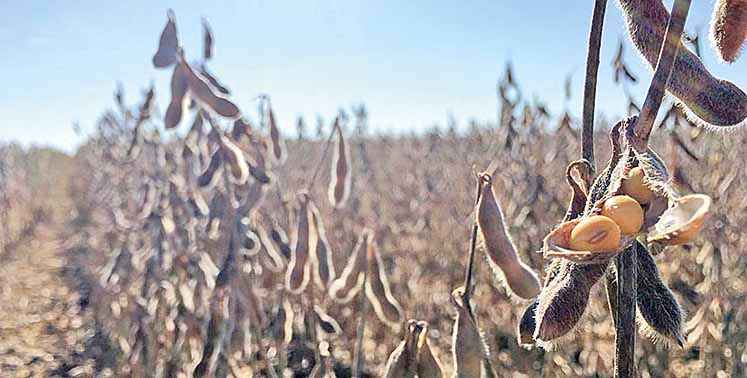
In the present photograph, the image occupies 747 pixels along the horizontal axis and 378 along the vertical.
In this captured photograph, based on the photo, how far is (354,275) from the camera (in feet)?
5.89

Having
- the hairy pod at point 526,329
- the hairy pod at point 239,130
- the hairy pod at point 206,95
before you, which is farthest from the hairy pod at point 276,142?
the hairy pod at point 526,329

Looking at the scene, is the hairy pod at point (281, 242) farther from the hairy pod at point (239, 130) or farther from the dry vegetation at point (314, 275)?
the hairy pod at point (239, 130)

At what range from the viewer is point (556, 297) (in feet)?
2.11

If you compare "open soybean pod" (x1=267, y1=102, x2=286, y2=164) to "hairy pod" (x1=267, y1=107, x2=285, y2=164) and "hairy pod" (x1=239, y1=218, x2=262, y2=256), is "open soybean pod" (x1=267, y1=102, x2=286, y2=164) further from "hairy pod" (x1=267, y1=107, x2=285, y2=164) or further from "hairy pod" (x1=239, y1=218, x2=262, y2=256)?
"hairy pod" (x1=239, y1=218, x2=262, y2=256)

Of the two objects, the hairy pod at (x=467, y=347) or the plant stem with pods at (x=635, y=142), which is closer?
the plant stem with pods at (x=635, y=142)

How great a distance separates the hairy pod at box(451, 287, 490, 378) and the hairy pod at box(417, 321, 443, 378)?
7cm

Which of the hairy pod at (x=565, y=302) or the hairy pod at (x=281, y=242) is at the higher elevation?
the hairy pod at (x=281, y=242)

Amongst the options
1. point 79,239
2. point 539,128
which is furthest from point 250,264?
point 79,239

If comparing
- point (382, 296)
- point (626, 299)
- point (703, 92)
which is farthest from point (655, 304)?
point (382, 296)

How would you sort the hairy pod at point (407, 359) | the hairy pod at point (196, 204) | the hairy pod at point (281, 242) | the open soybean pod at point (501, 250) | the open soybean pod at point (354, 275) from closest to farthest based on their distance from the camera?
the open soybean pod at point (501, 250)
the hairy pod at point (407, 359)
the open soybean pod at point (354, 275)
the hairy pod at point (281, 242)
the hairy pod at point (196, 204)

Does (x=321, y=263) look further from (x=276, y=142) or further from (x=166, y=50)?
(x=166, y=50)

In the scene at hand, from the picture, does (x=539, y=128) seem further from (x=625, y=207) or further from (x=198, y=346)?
(x=625, y=207)

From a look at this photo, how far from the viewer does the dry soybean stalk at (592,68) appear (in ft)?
2.37

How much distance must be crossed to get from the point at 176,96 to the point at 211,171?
240 millimetres
